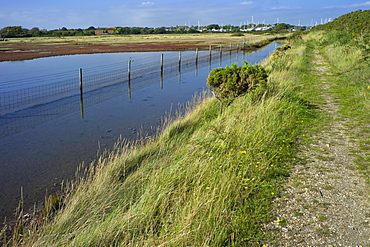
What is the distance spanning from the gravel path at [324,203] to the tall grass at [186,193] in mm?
228

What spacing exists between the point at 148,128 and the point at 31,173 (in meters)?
4.08

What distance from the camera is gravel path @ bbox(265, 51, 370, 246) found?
4.18 meters

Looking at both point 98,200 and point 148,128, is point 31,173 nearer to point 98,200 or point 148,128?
point 98,200

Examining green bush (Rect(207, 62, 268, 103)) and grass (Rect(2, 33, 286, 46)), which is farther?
grass (Rect(2, 33, 286, 46))

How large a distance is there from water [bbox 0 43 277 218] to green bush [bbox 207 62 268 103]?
2334 mm

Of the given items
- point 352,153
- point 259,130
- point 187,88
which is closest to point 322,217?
point 352,153

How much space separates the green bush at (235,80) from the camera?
10.0m

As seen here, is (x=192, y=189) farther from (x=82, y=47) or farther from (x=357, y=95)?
(x=82, y=47)

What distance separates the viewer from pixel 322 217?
4.58 meters

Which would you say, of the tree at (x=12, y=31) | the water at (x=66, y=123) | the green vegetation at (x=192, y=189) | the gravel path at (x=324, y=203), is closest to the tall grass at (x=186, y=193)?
the green vegetation at (x=192, y=189)

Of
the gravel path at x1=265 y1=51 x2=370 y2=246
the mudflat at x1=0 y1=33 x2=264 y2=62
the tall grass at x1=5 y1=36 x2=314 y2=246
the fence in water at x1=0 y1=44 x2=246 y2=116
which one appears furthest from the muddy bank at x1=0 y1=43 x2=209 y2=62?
the gravel path at x1=265 y1=51 x2=370 y2=246

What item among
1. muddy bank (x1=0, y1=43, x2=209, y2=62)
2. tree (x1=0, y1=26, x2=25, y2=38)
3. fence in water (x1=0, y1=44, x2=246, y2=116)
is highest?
tree (x1=0, y1=26, x2=25, y2=38)

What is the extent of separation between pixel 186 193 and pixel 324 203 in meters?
1.85

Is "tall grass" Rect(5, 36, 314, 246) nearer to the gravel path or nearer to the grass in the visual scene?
the gravel path
